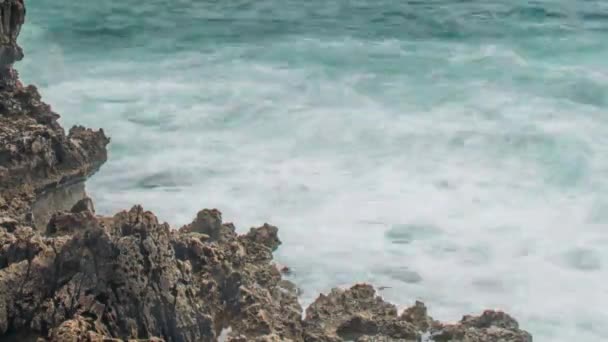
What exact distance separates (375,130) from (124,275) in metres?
10.9

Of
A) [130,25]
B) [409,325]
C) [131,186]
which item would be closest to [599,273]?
[409,325]

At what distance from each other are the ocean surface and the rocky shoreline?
4.23 ft

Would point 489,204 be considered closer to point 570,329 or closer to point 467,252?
point 467,252

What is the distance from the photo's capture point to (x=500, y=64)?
20.8 m

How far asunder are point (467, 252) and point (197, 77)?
1040 cm

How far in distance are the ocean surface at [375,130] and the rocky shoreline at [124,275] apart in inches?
50.8

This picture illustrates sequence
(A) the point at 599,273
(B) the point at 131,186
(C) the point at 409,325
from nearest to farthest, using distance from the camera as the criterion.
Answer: (C) the point at 409,325, (A) the point at 599,273, (B) the point at 131,186

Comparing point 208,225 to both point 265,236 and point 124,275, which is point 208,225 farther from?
point 124,275

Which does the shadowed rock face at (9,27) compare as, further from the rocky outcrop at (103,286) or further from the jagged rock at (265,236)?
the jagged rock at (265,236)

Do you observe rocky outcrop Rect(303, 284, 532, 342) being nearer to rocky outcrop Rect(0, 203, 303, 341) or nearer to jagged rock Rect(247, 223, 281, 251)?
rocky outcrop Rect(0, 203, 303, 341)

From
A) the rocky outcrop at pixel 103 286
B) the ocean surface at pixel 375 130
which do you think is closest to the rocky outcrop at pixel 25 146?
the rocky outcrop at pixel 103 286

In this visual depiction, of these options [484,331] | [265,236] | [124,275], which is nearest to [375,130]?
[265,236]

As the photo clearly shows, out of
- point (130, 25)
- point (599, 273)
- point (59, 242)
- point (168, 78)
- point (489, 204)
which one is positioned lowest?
point (59, 242)

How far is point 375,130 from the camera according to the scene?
17000 millimetres
